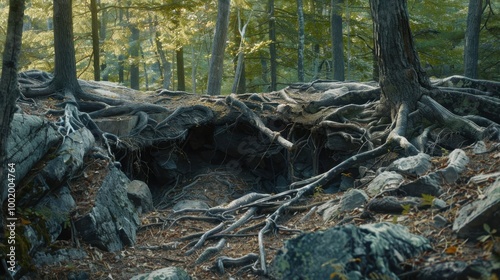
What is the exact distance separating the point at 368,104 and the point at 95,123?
17.8 feet

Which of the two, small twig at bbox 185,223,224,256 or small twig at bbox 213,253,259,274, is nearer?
small twig at bbox 213,253,259,274

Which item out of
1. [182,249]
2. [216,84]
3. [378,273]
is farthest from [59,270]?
[216,84]

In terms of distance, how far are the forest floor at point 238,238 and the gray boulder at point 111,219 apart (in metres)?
0.12

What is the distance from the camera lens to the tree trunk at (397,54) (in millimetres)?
9875

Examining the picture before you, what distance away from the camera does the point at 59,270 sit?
20.5 ft

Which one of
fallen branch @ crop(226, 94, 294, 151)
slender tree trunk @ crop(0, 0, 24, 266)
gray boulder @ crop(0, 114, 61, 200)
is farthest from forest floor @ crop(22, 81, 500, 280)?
fallen branch @ crop(226, 94, 294, 151)

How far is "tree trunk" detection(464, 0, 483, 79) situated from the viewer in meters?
17.1

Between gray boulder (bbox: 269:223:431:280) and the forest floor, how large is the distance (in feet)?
0.57

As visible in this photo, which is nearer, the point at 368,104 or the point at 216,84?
the point at 368,104

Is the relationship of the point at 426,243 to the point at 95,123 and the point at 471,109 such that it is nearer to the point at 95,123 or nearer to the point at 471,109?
the point at 471,109

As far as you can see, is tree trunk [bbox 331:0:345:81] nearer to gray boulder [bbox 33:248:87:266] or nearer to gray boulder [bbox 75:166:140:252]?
gray boulder [bbox 75:166:140:252]

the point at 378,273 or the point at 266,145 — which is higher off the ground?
the point at 378,273

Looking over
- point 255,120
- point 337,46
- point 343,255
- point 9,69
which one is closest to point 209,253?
point 343,255

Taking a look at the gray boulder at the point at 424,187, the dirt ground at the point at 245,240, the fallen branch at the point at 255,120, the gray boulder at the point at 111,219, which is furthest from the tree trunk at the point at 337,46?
the gray boulder at the point at 424,187
